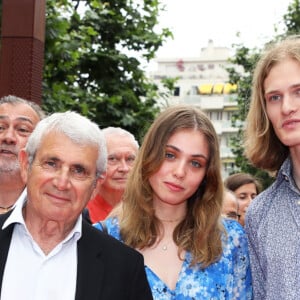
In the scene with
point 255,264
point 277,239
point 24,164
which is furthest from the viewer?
point 255,264

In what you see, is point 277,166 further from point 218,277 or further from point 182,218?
point 218,277

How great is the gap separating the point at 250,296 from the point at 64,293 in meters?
1.22

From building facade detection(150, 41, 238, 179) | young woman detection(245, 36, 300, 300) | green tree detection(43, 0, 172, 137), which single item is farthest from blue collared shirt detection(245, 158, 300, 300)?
building facade detection(150, 41, 238, 179)

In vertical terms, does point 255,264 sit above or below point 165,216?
below

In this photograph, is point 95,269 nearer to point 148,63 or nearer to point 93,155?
point 93,155

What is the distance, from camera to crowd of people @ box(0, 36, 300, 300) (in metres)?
3.43

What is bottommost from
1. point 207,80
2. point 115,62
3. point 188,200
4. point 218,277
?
point 218,277

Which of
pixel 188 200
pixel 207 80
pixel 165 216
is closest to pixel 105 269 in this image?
pixel 165 216

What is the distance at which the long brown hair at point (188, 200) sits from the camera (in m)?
4.04

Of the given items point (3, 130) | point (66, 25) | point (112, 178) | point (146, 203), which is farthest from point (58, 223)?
point (66, 25)

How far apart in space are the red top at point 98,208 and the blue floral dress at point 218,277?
1.47 metres

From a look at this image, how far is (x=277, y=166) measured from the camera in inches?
168

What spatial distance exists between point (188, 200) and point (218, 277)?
1.86 ft

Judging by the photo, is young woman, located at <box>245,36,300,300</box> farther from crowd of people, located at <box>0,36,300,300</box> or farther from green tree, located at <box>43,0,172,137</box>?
green tree, located at <box>43,0,172,137</box>
